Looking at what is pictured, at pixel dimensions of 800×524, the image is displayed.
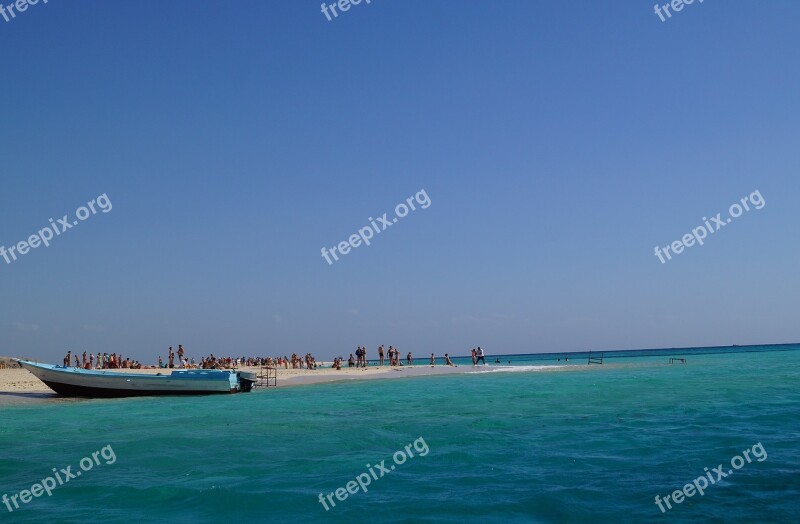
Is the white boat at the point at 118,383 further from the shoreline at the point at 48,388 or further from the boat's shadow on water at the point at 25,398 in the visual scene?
the shoreline at the point at 48,388

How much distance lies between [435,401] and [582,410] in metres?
7.36

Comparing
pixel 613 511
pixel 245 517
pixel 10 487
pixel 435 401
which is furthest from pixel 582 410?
pixel 10 487

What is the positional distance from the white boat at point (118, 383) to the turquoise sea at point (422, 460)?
6.19 meters

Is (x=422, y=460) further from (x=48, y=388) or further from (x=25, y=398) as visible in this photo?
(x=48, y=388)

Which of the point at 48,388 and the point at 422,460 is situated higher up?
the point at 48,388

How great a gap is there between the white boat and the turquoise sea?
6185 millimetres

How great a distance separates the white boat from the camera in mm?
33938

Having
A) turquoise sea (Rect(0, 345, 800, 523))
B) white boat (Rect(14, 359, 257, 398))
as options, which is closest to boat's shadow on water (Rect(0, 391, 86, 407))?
white boat (Rect(14, 359, 257, 398))

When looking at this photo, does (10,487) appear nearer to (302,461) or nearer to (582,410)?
(302,461)

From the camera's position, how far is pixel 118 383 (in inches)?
1348

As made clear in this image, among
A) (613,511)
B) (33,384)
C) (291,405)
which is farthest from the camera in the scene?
(33,384)

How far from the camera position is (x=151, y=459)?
51.8ft

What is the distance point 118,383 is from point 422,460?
2514 cm

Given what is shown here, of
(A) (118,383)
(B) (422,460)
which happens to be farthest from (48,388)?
(B) (422,460)
